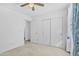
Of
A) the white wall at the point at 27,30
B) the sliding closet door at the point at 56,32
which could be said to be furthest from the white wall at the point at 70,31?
the white wall at the point at 27,30

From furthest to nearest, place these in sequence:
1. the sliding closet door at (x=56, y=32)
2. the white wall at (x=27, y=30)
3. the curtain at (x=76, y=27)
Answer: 1. the white wall at (x=27, y=30)
2. the sliding closet door at (x=56, y=32)
3. the curtain at (x=76, y=27)

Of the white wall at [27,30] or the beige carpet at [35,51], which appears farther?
the white wall at [27,30]

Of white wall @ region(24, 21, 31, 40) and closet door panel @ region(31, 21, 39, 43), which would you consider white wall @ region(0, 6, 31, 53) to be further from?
closet door panel @ region(31, 21, 39, 43)

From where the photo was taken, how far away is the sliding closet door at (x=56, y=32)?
6.42 ft

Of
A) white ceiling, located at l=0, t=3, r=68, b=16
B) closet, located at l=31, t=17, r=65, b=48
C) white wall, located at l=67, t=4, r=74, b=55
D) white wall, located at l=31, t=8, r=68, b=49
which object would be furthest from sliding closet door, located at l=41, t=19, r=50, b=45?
white wall, located at l=67, t=4, r=74, b=55

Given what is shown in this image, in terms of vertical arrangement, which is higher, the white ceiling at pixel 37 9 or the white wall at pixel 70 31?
the white ceiling at pixel 37 9

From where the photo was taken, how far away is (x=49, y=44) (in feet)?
6.64

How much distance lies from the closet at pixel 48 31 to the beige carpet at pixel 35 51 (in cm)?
10

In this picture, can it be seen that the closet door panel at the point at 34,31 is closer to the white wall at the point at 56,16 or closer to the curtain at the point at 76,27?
the white wall at the point at 56,16

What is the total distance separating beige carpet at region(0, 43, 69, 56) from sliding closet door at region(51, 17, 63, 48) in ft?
0.40

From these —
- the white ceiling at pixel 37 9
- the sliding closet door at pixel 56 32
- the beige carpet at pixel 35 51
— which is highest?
the white ceiling at pixel 37 9

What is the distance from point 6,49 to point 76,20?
59.8 inches

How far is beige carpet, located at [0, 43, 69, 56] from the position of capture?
1.93m

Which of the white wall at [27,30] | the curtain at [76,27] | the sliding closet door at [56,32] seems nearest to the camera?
the curtain at [76,27]
